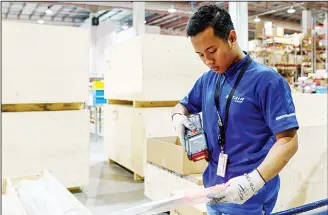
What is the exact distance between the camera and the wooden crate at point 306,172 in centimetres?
305

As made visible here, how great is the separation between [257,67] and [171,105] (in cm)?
324

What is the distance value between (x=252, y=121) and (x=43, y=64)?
3.02 m

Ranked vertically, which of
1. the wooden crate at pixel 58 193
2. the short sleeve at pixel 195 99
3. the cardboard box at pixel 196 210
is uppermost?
the short sleeve at pixel 195 99

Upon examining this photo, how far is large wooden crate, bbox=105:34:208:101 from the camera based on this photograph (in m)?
4.36

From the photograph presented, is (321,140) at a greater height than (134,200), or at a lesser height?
greater

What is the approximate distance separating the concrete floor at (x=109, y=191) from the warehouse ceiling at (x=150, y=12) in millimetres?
6522

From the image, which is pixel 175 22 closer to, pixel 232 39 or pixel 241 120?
Result: pixel 232 39

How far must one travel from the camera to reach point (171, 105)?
4.65m

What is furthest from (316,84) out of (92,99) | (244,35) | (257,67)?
(257,67)

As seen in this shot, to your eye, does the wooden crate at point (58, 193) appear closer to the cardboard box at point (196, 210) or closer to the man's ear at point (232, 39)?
the cardboard box at point (196, 210)

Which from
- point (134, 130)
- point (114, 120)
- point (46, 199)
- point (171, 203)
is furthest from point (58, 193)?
point (114, 120)

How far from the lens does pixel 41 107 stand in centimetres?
396

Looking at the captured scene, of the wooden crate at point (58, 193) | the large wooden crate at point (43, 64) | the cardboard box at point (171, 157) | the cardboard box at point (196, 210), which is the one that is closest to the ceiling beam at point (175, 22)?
the large wooden crate at point (43, 64)

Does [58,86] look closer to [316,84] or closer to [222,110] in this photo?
[222,110]
